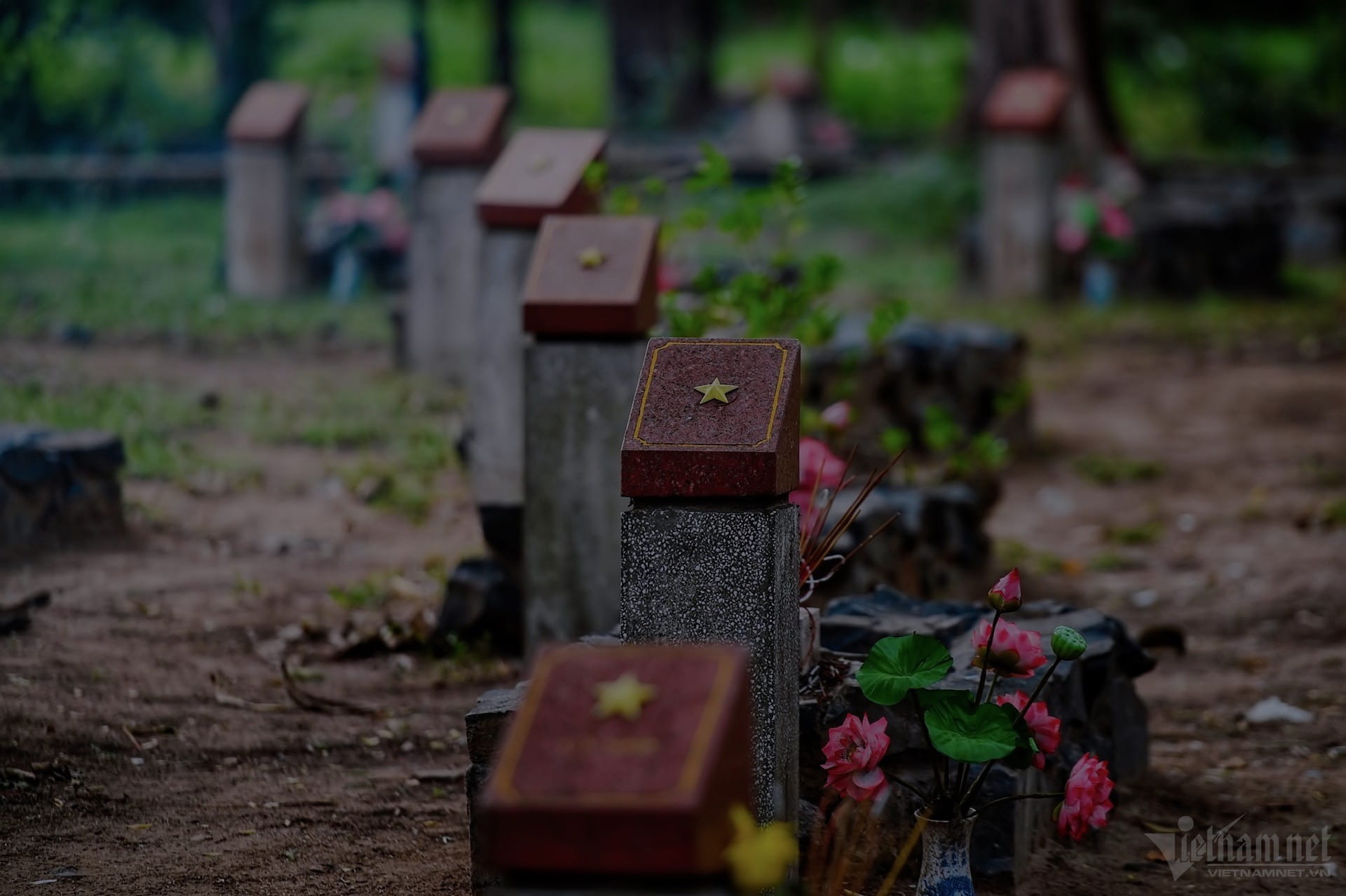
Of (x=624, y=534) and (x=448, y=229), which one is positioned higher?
(x=448, y=229)

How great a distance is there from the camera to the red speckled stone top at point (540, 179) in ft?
19.1

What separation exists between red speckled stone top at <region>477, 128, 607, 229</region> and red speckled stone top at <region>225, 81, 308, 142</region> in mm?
6262

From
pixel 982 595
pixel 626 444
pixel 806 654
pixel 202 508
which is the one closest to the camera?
pixel 626 444

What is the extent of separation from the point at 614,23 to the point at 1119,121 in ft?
29.9

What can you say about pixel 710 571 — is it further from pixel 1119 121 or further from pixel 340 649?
pixel 1119 121

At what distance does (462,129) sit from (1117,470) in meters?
3.97

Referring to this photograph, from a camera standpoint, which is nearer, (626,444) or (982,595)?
(626,444)

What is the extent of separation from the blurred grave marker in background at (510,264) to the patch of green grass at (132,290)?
13.6ft

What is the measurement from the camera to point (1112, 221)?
12.2 m

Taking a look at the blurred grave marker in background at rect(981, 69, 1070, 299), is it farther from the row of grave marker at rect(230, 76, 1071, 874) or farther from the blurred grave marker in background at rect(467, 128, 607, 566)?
the row of grave marker at rect(230, 76, 1071, 874)

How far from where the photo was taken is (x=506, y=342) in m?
6.29

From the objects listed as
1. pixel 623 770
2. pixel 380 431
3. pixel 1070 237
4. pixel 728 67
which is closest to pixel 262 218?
pixel 380 431

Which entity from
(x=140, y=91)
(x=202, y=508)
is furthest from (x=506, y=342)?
(x=140, y=91)

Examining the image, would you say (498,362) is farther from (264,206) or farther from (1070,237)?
(1070,237)
